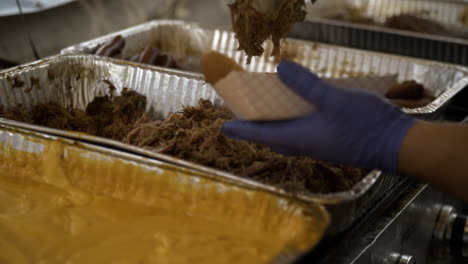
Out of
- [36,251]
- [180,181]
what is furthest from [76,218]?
[180,181]

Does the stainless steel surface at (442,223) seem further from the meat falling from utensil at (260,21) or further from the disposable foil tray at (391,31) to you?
the disposable foil tray at (391,31)

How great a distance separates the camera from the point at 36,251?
1.09 metres

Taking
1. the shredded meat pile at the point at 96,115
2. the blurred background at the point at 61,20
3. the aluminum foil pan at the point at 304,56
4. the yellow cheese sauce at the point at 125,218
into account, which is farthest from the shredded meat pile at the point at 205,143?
the blurred background at the point at 61,20

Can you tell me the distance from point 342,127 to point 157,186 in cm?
44

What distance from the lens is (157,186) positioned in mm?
1223

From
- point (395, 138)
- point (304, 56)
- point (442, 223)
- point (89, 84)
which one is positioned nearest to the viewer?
point (395, 138)

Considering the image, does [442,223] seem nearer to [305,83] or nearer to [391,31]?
[305,83]

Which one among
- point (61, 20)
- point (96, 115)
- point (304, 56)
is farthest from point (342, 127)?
point (61, 20)

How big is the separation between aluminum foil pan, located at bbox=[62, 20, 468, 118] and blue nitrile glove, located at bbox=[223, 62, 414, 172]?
998mm

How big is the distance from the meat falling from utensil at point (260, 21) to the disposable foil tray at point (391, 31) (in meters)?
1.30

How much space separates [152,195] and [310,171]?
376mm

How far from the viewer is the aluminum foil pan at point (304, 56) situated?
7.62ft

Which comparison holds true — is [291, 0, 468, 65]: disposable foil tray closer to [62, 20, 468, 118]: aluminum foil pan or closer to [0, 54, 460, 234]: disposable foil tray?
[62, 20, 468, 118]: aluminum foil pan

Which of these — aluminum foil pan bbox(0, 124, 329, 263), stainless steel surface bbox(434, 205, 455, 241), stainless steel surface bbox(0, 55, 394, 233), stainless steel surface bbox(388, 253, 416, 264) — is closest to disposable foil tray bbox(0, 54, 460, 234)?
stainless steel surface bbox(0, 55, 394, 233)
